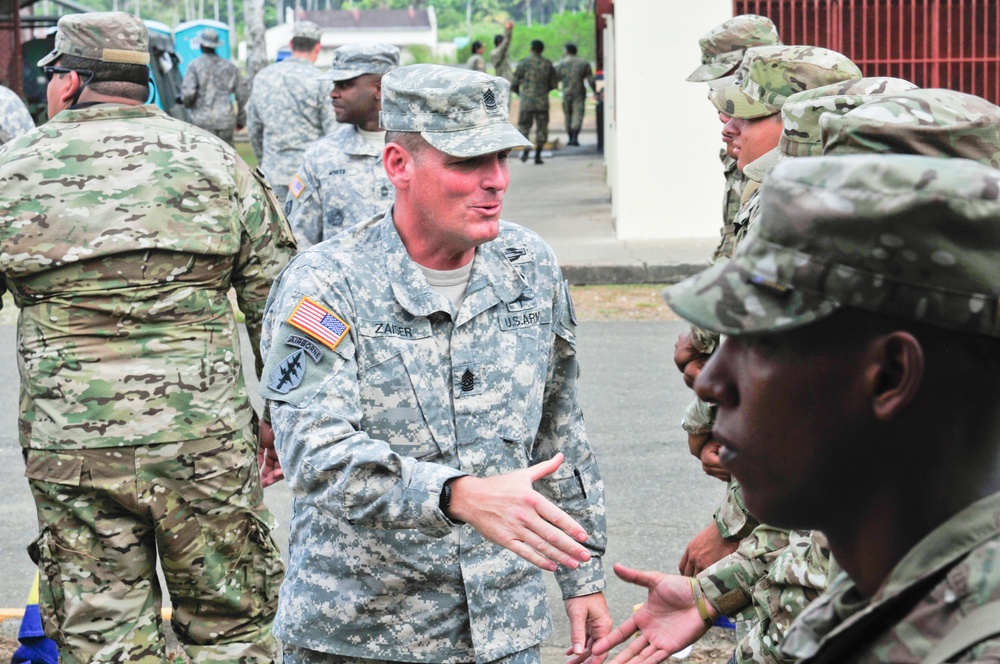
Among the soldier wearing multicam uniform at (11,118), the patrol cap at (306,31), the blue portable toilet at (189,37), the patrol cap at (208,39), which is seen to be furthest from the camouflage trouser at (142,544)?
the blue portable toilet at (189,37)

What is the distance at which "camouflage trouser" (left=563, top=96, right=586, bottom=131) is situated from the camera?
26656 mm

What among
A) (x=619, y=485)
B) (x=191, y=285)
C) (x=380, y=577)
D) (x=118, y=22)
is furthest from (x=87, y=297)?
(x=619, y=485)

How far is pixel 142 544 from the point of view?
3957 mm

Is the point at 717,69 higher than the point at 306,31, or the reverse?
the point at 306,31

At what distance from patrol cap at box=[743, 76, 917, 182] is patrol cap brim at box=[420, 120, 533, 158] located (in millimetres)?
609

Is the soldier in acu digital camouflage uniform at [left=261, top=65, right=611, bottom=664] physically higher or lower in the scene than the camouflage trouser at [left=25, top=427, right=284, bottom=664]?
higher

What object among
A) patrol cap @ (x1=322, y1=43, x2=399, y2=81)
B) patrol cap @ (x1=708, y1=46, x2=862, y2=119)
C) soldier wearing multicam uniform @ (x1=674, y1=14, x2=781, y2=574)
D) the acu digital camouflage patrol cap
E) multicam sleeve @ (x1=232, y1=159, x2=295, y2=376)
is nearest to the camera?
the acu digital camouflage patrol cap

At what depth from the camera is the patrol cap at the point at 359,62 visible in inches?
259

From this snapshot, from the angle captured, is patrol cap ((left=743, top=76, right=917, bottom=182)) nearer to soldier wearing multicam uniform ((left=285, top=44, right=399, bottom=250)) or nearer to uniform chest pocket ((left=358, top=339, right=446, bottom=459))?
uniform chest pocket ((left=358, top=339, right=446, bottom=459))

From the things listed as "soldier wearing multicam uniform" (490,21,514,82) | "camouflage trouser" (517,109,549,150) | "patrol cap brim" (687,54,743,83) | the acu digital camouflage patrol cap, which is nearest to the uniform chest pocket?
the acu digital camouflage patrol cap

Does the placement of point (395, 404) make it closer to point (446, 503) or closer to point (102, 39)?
point (446, 503)

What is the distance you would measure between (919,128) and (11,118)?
6105 mm

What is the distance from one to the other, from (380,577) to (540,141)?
21873 mm

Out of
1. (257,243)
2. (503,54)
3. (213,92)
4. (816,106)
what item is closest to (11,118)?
(257,243)
